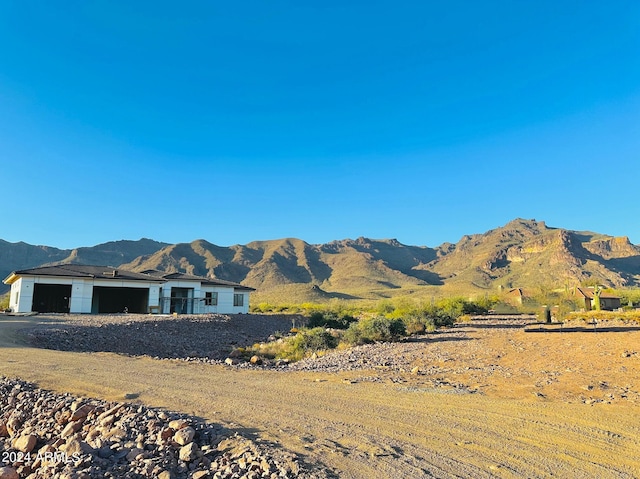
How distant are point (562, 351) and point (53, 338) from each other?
18.8 metres

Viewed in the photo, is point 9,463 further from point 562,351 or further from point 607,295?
point 607,295

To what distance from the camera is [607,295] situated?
5331 centimetres

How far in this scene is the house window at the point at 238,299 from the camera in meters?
43.1

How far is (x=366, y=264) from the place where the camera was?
140000 mm

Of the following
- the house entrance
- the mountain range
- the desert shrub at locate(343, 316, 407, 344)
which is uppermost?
the mountain range

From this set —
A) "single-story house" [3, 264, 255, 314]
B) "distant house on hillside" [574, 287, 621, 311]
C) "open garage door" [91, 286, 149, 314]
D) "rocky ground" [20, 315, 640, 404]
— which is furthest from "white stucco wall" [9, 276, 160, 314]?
"distant house on hillside" [574, 287, 621, 311]

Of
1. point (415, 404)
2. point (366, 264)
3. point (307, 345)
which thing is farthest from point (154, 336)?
point (366, 264)

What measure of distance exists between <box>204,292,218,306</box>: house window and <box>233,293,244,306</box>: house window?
2.33 m

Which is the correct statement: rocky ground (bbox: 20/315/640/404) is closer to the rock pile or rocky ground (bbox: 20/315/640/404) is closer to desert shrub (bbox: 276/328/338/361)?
desert shrub (bbox: 276/328/338/361)

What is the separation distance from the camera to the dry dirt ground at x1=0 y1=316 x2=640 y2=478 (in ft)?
16.2

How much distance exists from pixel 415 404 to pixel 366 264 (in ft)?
437

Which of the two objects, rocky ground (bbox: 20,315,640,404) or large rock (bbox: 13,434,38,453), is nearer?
large rock (bbox: 13,434,38,453)

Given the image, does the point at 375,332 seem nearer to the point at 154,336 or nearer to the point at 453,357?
the point at 453,357

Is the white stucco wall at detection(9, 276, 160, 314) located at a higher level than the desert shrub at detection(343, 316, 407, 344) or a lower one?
higher
